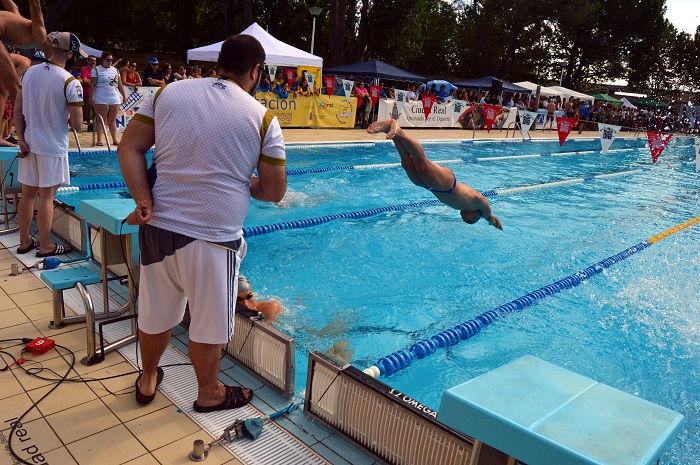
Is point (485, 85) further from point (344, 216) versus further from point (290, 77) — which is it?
point (344, 216)

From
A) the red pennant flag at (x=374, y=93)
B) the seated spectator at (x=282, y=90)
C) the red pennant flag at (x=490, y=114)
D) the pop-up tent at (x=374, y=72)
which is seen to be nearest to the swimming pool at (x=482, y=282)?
the seated spectator at (x=282, y=90)

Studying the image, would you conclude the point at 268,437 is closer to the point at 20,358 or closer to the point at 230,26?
the point at 20,358

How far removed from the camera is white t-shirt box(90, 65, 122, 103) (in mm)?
8422

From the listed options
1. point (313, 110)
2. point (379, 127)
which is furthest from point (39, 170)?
point (313, 110)

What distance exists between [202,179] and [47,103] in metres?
2.28

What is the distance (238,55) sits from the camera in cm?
204

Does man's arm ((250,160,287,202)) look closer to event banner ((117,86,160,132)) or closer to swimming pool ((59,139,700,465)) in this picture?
swimming pool ((59,139,700,465))

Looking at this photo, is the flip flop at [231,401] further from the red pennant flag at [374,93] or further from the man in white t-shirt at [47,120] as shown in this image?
the red pennant flag at [374,93]

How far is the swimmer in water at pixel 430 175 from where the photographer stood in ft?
8.61

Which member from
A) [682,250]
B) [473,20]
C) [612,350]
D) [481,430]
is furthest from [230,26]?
[481,430]

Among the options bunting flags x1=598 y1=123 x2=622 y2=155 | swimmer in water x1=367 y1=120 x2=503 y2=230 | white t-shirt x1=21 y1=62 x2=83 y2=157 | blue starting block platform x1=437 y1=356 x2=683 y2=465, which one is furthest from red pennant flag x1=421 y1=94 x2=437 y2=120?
blue starting block platform x1=437 y1=356 x2=683 y2=465

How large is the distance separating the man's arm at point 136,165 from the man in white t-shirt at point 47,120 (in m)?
1.94

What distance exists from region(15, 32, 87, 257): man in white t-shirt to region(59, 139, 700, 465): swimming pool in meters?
1.79

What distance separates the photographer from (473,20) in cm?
3419
